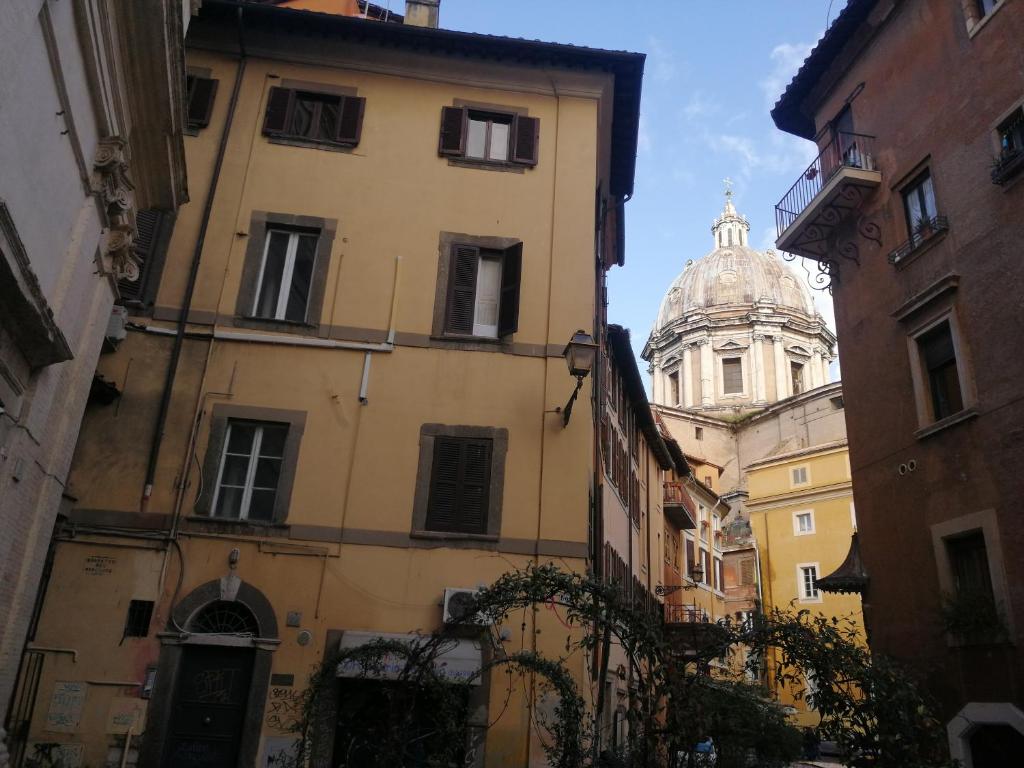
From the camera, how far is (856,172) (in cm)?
1666

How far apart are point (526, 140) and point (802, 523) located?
34903 millimetres

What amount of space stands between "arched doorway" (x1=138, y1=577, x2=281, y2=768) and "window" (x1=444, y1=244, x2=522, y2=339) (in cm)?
Result: 522

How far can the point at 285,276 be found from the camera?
46.2 feet

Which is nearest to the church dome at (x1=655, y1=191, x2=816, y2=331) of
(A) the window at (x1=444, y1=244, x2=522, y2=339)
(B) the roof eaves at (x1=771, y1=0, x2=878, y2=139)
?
(B) the roof eaves at (x1=771, y1=0, x2=878, y2=139)

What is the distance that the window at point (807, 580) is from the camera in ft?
140

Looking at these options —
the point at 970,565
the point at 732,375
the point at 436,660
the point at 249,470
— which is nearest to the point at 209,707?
the point at 436,660

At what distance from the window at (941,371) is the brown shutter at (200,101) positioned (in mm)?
12978

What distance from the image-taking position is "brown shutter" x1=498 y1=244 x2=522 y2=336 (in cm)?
1358

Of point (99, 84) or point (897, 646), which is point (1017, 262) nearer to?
point (897, 646)

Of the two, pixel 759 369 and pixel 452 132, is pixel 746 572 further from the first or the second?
pixel 452 132

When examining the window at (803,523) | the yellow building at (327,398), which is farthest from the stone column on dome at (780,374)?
the yellow building at (327,398)

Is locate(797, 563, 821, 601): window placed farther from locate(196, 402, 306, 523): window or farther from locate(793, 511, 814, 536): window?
locate(196, 402, 306, 523): window

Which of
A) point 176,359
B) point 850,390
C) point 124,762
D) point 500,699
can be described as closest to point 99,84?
point 176,359

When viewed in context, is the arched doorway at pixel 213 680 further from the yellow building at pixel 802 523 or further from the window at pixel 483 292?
the yellow building at pixel 802 523
